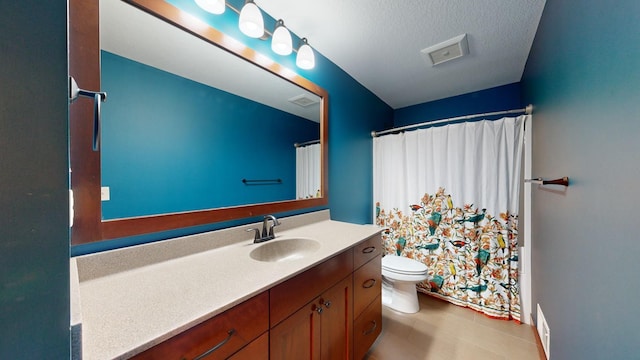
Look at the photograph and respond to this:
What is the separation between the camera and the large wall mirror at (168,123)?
78 centimetres

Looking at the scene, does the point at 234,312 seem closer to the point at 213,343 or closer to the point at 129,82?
the point at 213,343

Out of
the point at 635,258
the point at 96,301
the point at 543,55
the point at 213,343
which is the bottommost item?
the point at 213,343

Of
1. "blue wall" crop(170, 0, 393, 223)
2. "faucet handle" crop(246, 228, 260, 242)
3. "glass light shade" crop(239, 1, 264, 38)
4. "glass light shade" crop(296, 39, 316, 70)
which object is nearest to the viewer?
"glass light shade" crop(239, 1, 264, 38)

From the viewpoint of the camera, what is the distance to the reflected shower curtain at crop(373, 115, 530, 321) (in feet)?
5.93

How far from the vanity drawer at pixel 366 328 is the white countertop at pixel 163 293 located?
556 millimetres

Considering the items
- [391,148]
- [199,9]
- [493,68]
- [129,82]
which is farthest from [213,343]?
[493,68]

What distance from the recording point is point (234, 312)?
655mm

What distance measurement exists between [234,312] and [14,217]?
1.77 ft

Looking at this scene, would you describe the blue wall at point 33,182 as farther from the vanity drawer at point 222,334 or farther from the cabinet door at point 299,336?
the cabinet door at point 299,336

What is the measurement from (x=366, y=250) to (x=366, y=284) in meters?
0.21

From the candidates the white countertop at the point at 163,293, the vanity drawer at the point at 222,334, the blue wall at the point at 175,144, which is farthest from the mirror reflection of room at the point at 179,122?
the vanity drawer at the point at 222,334

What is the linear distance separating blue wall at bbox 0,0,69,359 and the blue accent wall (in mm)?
3052

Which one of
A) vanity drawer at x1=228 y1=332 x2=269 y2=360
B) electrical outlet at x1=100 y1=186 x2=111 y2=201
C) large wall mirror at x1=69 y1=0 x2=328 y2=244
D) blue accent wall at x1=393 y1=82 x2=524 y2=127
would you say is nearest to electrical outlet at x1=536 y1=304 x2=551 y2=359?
vanity drawer at x1=228 y1=332 x2=269 y2=360

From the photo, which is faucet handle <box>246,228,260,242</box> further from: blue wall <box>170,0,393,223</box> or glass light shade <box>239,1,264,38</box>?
glass light shade <box>239,1,264,38</box>
